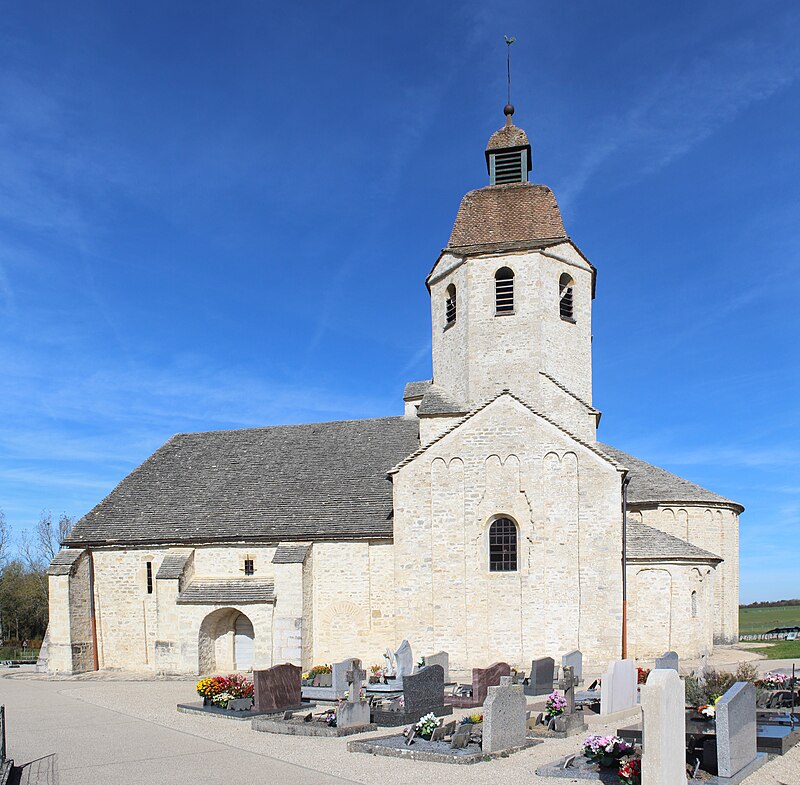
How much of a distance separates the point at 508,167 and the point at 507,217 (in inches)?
110

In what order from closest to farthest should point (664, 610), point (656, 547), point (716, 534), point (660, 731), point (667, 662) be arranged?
point (660, 731) → point (667, 662) → point (664, 610) → point (656, 547) → point (716, 534)

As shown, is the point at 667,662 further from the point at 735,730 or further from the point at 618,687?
the point at 735,730

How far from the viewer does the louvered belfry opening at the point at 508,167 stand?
28.4 m

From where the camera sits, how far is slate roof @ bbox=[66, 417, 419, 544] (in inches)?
1033

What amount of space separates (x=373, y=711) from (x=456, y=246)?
16.3 m

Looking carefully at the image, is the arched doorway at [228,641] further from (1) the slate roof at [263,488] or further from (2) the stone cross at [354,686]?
(2) the stone cross at [354,686]

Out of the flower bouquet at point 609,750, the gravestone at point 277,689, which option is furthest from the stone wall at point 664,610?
the flower bouquet at point 609,750

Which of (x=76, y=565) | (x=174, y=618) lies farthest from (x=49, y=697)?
(x=76, y=565)

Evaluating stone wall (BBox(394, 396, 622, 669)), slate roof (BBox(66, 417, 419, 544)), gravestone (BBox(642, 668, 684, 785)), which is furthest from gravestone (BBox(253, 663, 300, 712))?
gravestone (BBox(642, 668, 684, 785))

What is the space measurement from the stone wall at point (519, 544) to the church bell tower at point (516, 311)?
183cm

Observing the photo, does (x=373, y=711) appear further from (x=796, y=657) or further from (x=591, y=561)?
(x=796, y=657)

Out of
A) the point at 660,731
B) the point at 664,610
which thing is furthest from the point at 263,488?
the point at 660,731

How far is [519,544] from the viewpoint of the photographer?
23.1 meters

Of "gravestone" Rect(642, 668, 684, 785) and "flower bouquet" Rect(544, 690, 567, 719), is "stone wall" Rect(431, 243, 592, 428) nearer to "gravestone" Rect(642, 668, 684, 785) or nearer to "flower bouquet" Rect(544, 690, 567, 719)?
"flower bouquet" Rect(544, 690, 567, 719)
